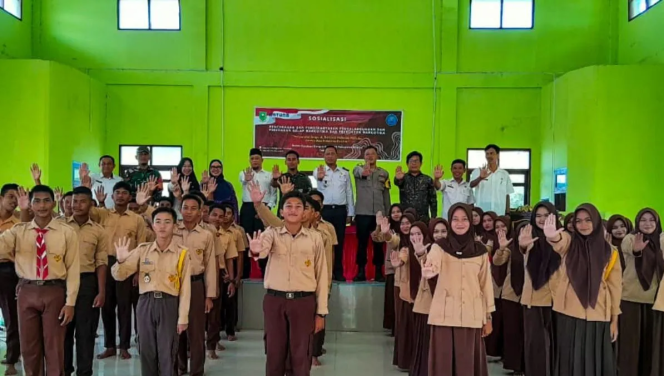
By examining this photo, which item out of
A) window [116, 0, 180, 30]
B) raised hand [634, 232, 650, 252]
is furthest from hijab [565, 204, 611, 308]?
window [116, 0, 180, 30]

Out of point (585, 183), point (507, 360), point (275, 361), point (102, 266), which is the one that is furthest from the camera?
point (585, 183)

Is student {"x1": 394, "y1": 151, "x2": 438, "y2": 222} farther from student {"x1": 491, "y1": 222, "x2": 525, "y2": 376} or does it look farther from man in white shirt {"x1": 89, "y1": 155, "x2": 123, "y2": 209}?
man in white shirt {"x1": 89, "y1": 155, "x2": 123, "y2": 209}

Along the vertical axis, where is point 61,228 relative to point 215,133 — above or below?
below

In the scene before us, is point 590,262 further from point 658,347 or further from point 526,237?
point 658,347

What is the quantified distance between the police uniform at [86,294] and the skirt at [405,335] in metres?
2.67

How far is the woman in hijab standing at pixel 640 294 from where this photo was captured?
15.1 ft

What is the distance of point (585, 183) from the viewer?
360 inches

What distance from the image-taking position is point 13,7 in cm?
1013

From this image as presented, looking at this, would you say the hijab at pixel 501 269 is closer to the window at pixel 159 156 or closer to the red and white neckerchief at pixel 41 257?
the red and white neckerchief at pixel 41 257

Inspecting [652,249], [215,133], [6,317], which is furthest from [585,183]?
[6,317]

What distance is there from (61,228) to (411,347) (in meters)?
3.21

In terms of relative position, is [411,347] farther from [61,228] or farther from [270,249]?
[61,228]

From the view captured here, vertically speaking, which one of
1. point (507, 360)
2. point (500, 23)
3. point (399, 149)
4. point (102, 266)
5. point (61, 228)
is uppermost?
point (500, 23)

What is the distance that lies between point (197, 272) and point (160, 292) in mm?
634
